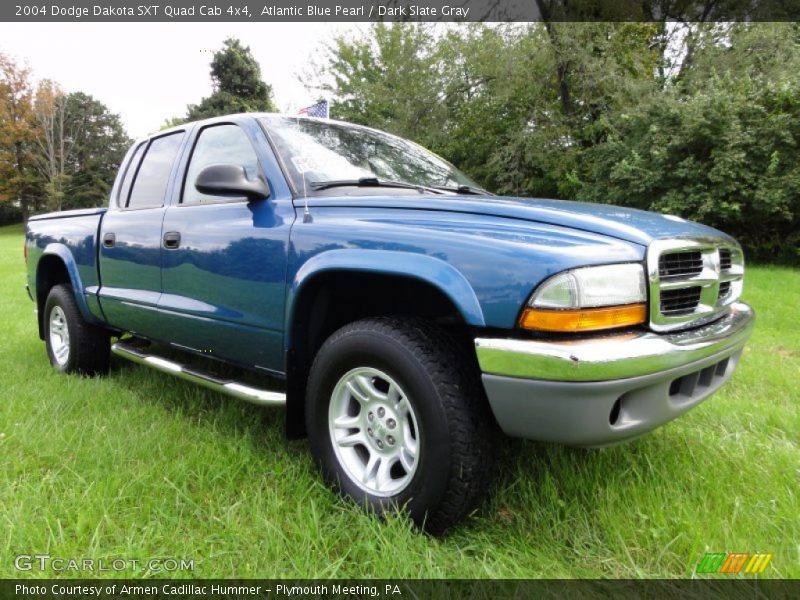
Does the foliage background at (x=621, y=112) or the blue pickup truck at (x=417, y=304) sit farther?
the foliage background at (x=621, y=112)

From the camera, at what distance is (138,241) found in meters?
3.26

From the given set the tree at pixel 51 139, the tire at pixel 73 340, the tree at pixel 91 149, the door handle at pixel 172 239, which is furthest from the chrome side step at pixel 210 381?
the tree at pixel 91 149

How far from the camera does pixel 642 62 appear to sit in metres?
13.6

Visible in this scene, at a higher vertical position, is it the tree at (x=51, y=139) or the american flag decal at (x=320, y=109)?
the tree at (x=51, y=139)

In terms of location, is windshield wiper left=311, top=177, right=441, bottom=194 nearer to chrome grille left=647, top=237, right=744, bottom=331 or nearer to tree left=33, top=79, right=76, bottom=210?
chrome grille left=647, top=237, right=744, bottom=331

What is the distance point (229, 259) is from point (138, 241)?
103 cm

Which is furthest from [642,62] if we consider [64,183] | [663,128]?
[64,183]

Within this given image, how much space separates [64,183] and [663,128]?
42.6 meters

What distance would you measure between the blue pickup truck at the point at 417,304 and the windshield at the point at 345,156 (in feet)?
0.04

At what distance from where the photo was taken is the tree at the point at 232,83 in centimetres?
3147

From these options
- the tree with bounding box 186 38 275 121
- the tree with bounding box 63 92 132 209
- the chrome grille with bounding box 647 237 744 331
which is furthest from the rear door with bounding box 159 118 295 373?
the tree with bounding box 63 92 132 209

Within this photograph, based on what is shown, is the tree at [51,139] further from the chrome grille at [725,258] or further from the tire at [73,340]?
the chrome grille at [725,258]

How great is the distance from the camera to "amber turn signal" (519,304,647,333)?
170 centimetres

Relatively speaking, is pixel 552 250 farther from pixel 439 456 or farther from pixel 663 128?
pixel 663 128
